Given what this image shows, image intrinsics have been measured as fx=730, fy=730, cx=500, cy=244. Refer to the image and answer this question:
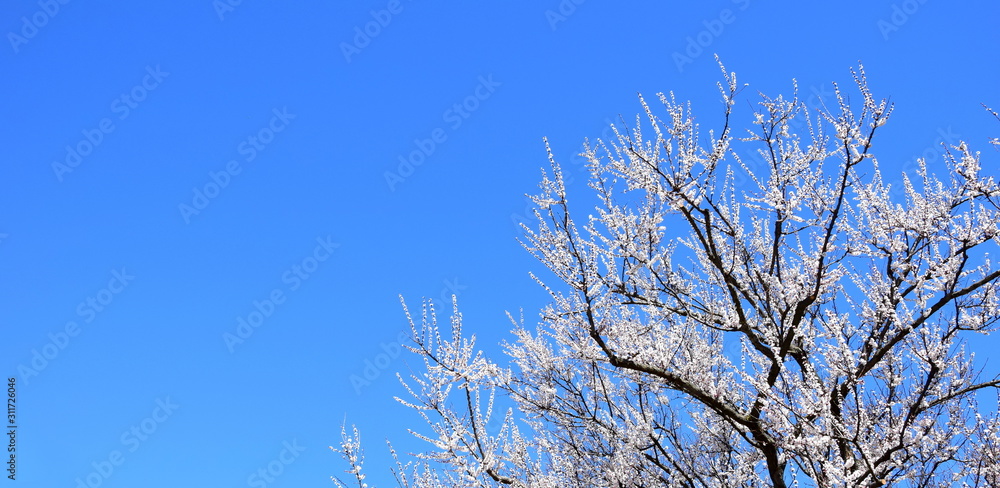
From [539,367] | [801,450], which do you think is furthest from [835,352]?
[539,367]

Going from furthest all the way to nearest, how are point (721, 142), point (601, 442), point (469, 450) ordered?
point (601, 442), point (469, 450), point (721, 142)

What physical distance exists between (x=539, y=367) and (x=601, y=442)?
112cm

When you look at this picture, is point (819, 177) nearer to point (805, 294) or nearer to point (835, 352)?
point (805, 294)

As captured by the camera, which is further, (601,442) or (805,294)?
(601,442)

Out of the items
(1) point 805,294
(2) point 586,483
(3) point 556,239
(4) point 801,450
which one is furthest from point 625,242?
(2) point 586,483

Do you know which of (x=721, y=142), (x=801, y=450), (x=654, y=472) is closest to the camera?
(x=801, y=450)

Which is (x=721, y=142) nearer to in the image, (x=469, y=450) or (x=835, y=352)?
(x=835, y=352)

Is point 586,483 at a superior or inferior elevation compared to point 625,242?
inferior

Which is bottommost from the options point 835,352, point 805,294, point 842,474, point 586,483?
point 842,474

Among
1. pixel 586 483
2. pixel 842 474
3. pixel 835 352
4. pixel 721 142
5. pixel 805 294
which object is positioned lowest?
pixel 842 474

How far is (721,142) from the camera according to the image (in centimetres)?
639

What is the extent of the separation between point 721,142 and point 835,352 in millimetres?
2134

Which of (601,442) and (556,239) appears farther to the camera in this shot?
(601,442)

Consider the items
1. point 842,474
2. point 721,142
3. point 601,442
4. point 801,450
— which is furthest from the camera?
point 601,442
